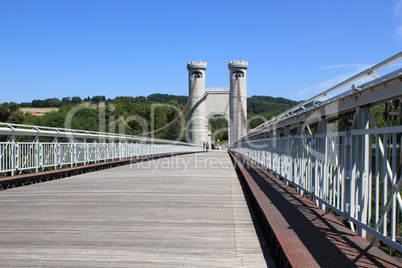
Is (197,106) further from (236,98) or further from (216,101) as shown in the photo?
(236,98)

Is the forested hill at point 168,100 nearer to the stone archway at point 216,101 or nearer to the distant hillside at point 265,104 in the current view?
the distant hillside at point 265,104

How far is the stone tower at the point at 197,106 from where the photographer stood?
55838 millimetres

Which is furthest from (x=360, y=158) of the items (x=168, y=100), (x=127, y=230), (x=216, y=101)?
(x=168, y=100)

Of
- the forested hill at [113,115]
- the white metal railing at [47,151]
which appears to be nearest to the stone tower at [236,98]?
Result: the forested hill at [113,115]

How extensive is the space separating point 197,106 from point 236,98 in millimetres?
5727

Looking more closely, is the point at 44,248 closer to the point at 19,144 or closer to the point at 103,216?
the point at 103,216

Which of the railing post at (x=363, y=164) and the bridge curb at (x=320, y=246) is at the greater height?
the railing post at (x=363, y=164)

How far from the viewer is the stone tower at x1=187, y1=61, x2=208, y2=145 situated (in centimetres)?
5584

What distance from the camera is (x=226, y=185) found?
7371 millimetres

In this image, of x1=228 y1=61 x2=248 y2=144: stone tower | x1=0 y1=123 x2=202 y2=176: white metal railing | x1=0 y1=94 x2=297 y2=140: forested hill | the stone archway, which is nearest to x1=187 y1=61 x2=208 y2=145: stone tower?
the stone archway

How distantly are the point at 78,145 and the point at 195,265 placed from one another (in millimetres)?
8454

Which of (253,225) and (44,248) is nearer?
(44,248)

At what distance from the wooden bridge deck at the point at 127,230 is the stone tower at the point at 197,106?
163ft

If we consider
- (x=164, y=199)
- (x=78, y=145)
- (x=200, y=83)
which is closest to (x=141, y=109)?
(x=200, y=83)
